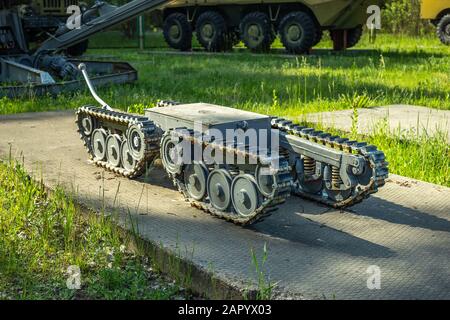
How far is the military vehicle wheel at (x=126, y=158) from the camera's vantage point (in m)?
4.65

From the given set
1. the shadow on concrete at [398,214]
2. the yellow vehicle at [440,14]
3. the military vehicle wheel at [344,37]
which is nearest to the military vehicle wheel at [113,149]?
the shadow on concrete at [398,214]

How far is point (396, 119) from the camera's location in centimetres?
669

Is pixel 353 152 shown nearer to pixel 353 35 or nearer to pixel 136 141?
pixel 136 141

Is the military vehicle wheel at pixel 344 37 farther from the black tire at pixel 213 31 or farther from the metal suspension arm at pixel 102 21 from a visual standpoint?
the metal suspension arm at pixel 102 21

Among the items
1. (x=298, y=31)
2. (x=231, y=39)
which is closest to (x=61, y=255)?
(x=298, y=31)

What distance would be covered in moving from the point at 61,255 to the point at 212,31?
14354 mm

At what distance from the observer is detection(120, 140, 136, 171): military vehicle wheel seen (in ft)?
15.3

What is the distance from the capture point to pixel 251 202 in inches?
142

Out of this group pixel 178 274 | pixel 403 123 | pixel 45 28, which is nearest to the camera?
pixel 178 274

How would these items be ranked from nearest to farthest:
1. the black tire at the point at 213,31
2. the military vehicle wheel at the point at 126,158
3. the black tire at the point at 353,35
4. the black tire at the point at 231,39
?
the military vehicle wheel at the point at 126,158 → the black tire at the point at 353,35 → the black tire at the point at 213,31 → the black tire at the point at 231,39

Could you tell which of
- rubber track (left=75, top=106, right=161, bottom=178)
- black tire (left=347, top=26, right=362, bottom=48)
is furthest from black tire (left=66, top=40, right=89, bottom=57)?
rubber track (left=75, top=106, right=161, bottom=178)

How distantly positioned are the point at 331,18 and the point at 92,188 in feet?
38.3

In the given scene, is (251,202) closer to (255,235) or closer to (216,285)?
(255,235)
